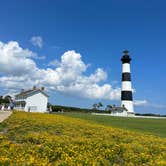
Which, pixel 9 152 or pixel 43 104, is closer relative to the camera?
pixel 9 152

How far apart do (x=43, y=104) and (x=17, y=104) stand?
43.0ft

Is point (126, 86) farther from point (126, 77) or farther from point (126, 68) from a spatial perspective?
point (126, 68)

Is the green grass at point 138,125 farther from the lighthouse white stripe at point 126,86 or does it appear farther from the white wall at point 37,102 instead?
the white wall at point 37,102

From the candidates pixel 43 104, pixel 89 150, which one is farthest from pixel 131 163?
pixel 43 104

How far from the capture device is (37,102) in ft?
278

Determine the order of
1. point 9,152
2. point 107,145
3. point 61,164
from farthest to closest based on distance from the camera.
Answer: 1. point 107,145
2. point 9,152
3. point 61,164

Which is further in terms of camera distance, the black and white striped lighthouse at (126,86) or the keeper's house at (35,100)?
the keeper's house at (35,100)

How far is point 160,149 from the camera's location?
1428cm

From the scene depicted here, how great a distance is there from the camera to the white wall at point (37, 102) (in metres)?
83.4

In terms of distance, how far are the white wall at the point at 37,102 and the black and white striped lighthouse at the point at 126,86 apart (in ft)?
72.5


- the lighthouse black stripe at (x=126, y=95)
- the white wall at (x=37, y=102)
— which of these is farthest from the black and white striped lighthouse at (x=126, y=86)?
the white wall at (x=37, y=102)

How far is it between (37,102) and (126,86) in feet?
83.7

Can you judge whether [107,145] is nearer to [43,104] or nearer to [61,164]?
[61,164]

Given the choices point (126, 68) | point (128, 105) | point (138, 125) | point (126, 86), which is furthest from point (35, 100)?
point (138, 125)
